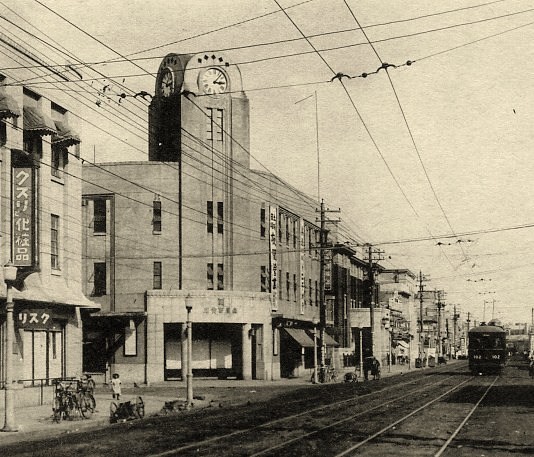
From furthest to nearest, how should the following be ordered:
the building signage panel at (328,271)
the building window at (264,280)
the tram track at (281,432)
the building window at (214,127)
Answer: the building signage panel at (328,271) < the building window at (264,280) < the building window at (214,127) < the tram track at (281,432)

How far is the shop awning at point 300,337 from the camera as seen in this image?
197 feet

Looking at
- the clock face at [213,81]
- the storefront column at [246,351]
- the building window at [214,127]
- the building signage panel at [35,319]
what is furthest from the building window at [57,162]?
the storefront column at [246,351]

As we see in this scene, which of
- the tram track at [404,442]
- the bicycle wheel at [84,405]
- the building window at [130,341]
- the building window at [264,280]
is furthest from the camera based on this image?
the building window at [264,280]

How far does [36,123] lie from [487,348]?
48.2m

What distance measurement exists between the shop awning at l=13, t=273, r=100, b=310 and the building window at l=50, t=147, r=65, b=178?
428cm

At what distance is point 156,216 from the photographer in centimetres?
5331

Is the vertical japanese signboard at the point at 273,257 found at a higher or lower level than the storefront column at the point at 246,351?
higher

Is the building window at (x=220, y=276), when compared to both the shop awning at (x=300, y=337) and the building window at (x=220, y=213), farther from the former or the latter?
the shop awning at (x=300, y=337)

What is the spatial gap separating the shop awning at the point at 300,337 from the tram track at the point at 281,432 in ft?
83.7

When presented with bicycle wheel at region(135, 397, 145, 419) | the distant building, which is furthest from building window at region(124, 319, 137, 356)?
bicycle wheel at region(135, 397, 145, 419)

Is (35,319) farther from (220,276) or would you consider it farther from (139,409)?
(220,276)

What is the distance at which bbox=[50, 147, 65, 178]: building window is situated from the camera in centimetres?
3425

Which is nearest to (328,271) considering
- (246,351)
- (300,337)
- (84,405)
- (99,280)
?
(300,337)

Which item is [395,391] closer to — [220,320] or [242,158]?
[220,320]
